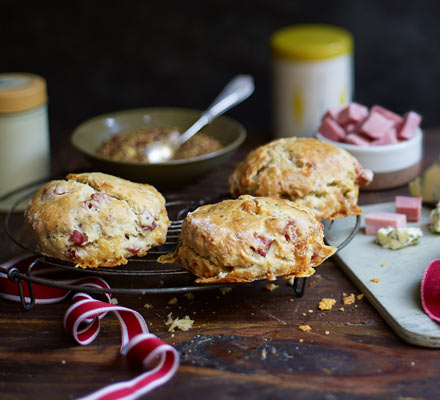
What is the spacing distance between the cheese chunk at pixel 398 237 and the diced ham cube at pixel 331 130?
0.61 metres

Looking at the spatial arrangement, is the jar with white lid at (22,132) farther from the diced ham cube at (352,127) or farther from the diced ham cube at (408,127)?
the diced ham cube at (408,127)

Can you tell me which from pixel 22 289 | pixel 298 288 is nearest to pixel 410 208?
pixel 298 288

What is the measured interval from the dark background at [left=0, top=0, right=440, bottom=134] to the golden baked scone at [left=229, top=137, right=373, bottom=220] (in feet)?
4.86

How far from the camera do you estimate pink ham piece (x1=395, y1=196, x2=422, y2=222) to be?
222 centimetres

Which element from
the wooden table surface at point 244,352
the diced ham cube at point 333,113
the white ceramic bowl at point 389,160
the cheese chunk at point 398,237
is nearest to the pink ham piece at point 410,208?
the cheese chunk at point 398,237

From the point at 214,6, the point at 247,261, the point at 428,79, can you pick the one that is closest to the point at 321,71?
A: the point at 214,6

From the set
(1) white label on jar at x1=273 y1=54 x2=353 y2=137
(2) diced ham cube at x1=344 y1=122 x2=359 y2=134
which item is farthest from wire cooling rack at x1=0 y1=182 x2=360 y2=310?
(1) white label on jar at x1=273 y1=54 x2=353 y2=137

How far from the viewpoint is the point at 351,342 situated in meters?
1.65

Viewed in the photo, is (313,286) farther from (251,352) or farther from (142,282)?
(142,282)

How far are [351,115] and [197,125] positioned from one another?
2.11 ft

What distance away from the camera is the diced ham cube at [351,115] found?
2588 mm

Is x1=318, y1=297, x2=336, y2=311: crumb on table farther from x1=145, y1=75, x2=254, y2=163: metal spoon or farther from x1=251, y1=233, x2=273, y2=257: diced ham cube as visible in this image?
x1=145, y1=75, x2=254, y2=163: metal spoon

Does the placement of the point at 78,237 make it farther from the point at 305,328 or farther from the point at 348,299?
the point at 348,299

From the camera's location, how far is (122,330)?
5.50ft
